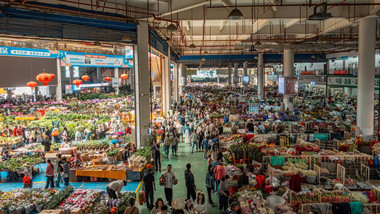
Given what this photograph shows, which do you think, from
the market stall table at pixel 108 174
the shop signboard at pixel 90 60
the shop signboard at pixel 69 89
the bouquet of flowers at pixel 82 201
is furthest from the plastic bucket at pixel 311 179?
the shop signboard at pixel 69 89

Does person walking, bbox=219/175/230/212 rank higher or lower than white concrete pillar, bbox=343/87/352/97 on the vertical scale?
lower

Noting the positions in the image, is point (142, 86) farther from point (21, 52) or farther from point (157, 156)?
point (21, 52)

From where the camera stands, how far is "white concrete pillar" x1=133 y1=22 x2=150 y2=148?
13.8 meters

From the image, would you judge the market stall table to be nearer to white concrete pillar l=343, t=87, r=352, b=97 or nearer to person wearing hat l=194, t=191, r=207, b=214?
person wearing hat l=194, t=191, r=207, b=214

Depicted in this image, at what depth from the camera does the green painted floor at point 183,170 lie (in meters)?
9.40

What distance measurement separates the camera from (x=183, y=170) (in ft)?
39.5

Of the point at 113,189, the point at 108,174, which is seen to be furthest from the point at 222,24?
the point at 113,189

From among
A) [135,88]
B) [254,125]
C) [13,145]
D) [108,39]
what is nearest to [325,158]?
[254,125]

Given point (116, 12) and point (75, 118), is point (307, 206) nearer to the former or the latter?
point (116, 12)

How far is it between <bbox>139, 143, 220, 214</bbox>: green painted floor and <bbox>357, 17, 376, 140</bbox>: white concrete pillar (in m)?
8.83

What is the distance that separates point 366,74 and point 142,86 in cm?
1121

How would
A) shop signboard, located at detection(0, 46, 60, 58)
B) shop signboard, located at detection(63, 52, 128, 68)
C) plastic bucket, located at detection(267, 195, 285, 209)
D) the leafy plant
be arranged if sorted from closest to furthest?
plastic bucket, located at detection(267, 195, 285, 209), the leafy plant, shop signboard, located at detection(0, 46, 60, 58), shop signboard, located at detection(63, 52, 128, 68)

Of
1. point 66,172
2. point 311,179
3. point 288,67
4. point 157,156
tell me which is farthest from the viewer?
point 288,67

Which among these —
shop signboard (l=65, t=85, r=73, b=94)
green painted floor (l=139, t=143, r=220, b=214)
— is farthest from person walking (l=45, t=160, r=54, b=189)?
shop signboard (l=65, t=85, r=73, b=94)
